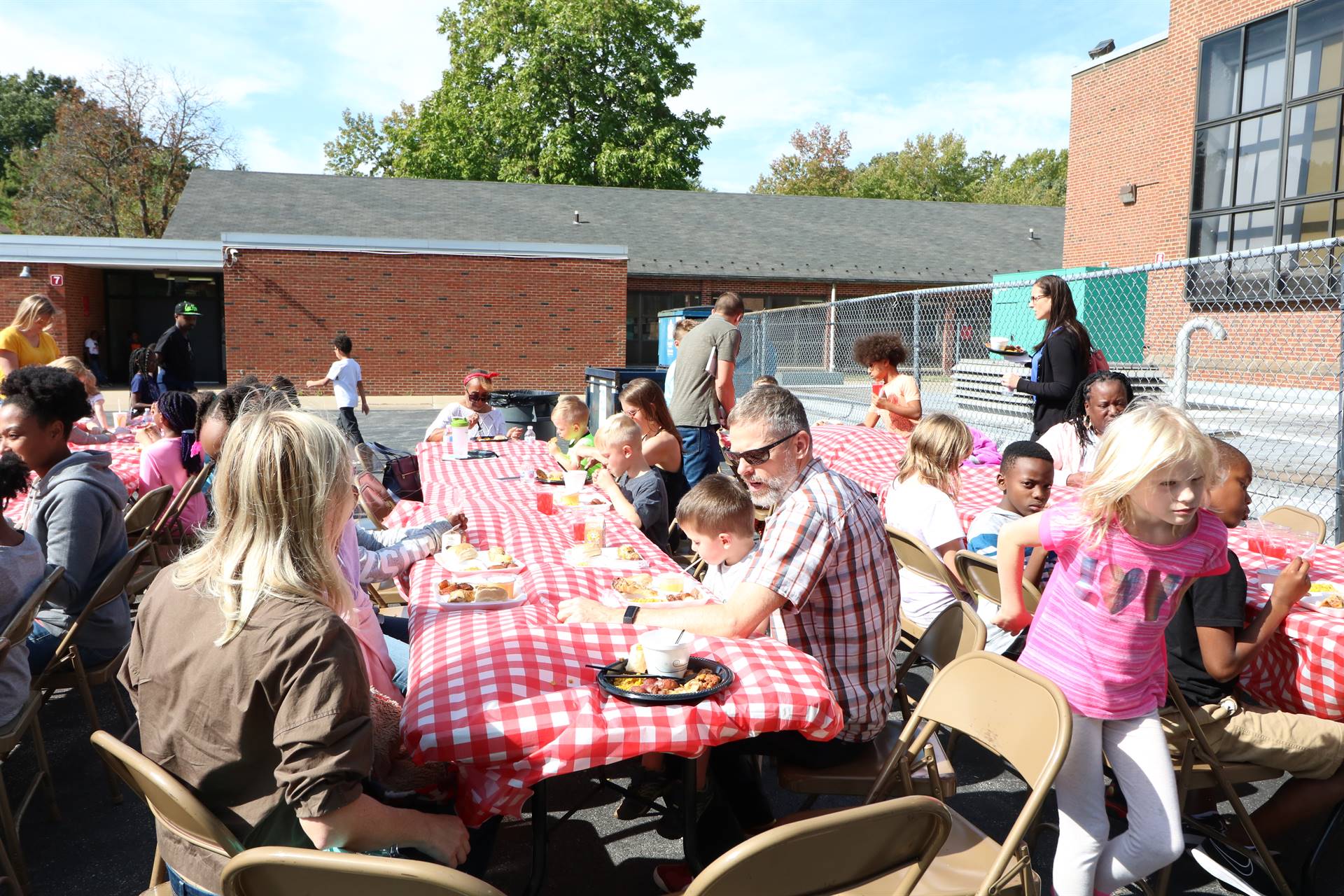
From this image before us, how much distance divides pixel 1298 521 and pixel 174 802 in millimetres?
5433

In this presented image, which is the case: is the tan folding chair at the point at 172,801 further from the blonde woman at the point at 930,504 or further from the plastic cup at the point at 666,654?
the blonde woman at the point at 930,504

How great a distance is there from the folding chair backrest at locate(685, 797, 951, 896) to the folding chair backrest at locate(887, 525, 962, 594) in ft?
6.47

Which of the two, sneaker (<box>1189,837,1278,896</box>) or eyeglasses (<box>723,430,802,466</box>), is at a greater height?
eyeglasses (<box>723,430,802,466</box>)

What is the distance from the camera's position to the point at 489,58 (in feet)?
122

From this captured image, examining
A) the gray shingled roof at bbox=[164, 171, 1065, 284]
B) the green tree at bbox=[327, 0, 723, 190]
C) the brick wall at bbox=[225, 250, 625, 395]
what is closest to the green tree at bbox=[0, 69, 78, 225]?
the green tree at bbox=[327, 0, 723, 190]

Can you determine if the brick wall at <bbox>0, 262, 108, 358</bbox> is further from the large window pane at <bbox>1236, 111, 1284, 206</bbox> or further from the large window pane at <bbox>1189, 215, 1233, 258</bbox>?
the large window pane at <bbox>1236, 111, 1284, 206</bbox>

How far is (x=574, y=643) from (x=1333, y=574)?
10.4 ft

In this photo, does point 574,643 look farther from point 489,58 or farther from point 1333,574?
point 489,58

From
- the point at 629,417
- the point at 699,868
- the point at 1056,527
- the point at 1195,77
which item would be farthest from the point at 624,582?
the point at 1195,77

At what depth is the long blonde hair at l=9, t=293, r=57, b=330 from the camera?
7137 millimetres

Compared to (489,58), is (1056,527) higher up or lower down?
lower down

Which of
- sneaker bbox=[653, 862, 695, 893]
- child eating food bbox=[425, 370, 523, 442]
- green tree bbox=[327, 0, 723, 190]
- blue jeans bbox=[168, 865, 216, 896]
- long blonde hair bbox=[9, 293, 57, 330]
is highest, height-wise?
green tree bbox=[327, 0, 723, 190]

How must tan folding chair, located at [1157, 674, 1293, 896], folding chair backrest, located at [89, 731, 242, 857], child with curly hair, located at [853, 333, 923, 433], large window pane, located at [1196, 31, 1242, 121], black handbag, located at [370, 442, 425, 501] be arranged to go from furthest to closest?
large window pane, located at [1196, 31, 1242, 121] → child with curly hair, located at [853, 333, 923, 433] → black handbag, located at [370, 442, 425, 501] → tan folding chair, located at [1157, 674, 1293, 896] → folding chair backrest, located at [89, 731, 242, 857]

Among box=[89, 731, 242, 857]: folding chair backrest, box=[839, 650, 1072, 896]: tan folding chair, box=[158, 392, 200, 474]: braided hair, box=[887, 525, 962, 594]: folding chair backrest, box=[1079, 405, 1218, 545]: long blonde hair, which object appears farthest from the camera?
box=[158, 392, 200, 474]: braided hair
